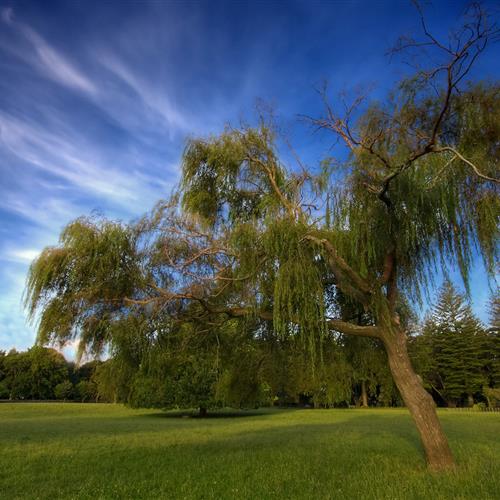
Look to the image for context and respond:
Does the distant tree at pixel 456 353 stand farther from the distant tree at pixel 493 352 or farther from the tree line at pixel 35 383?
the tree line at pixel 35 383

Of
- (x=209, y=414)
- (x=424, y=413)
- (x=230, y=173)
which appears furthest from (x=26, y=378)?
(x=424, y=413)

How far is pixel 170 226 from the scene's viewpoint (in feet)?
27.4

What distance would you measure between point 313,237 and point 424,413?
11.5 feet

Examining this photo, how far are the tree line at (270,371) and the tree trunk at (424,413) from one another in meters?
1.29

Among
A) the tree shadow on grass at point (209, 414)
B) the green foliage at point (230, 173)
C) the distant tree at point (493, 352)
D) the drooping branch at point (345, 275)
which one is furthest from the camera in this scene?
the distant tree at point (493, 352)

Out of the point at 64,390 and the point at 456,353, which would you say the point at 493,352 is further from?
the point at 64,390

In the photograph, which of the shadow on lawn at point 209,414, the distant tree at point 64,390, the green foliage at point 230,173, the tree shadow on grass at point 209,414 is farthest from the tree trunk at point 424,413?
the distant tree at point 64,390

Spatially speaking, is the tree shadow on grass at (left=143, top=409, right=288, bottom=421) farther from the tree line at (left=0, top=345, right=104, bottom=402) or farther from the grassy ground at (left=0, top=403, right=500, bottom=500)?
the tree line at (left=0, top=345, right=104, bottom=402)

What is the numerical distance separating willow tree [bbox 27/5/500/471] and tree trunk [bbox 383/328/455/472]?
0.07ft

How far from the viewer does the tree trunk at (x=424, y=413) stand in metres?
7.35

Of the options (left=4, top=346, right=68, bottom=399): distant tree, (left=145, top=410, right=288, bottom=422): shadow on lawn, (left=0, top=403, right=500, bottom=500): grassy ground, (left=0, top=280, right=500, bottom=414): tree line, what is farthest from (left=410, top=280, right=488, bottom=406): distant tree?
(left=4, top=346, right=68, bottom=399): distant tree

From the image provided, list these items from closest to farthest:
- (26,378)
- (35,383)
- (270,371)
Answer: (270,371) < (26,378) < (35,383)

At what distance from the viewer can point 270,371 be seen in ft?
30.6

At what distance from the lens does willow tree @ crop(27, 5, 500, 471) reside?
6.64 m
